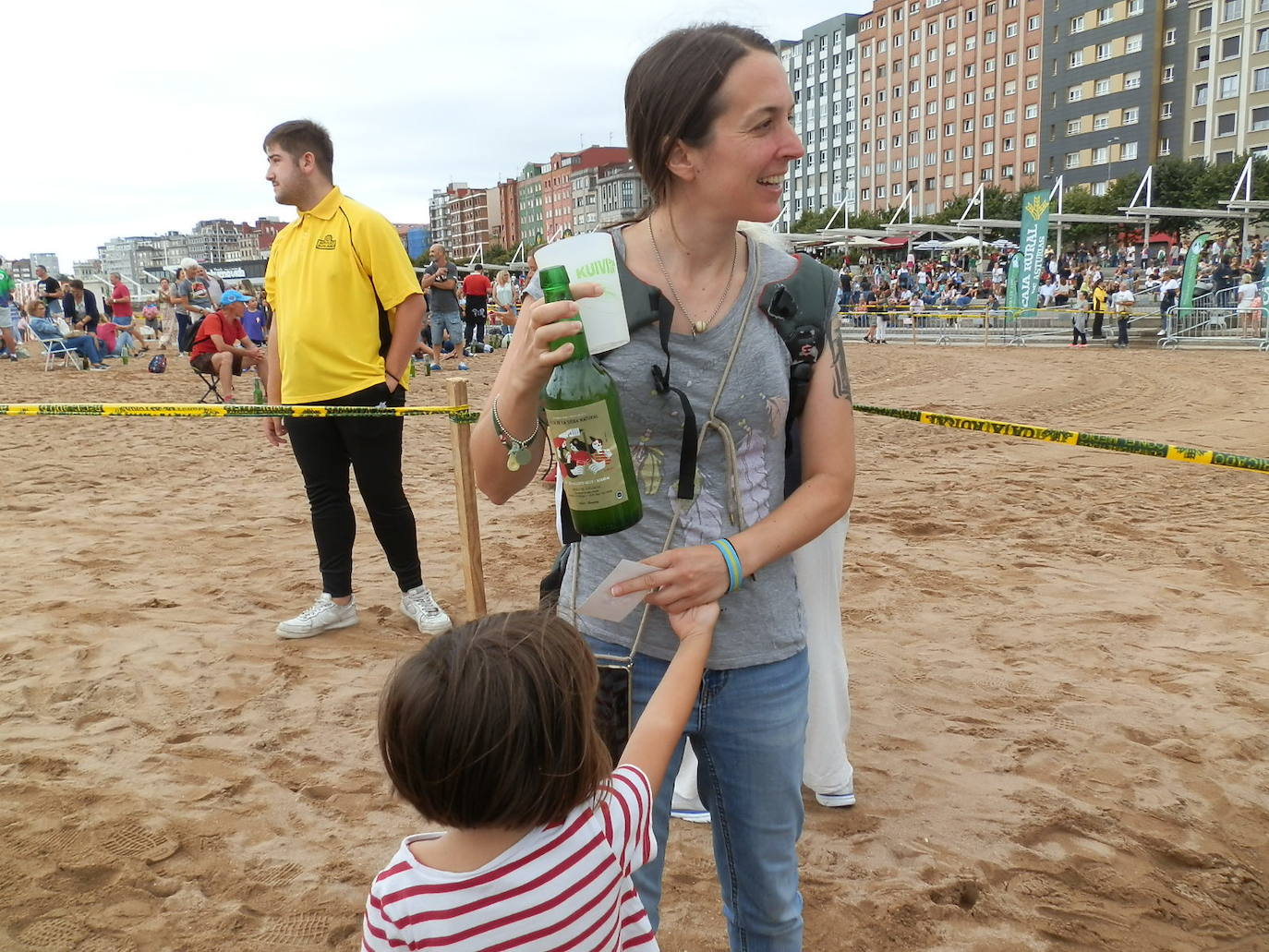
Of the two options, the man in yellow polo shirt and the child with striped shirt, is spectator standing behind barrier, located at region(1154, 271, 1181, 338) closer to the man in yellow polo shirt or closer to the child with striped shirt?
the man in yellow polo shirt

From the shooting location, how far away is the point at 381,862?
10.0 ft

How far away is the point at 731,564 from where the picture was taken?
1.64m

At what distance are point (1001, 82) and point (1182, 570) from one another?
8387cm

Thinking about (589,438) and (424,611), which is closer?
(589,438)

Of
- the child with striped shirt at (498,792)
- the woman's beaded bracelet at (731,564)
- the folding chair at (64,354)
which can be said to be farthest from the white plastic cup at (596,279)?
the folding chair at (64,354)

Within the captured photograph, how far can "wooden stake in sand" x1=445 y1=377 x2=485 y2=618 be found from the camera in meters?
4.39

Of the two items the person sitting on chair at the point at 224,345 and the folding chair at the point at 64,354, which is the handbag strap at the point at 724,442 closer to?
the person sitting on chair at the point at 224,345

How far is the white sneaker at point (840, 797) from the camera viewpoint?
3.35 m

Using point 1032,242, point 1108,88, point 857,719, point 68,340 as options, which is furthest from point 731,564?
point 1108,88

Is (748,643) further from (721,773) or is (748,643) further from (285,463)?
(285,463)

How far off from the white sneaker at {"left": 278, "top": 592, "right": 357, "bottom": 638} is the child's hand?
368 centimetres

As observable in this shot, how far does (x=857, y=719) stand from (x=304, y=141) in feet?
11.6

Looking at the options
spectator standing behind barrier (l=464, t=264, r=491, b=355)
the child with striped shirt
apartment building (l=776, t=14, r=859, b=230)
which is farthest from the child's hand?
apartment building (l=776, t=14, r=859, b=230)

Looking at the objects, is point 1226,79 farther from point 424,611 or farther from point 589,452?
point 589,452
